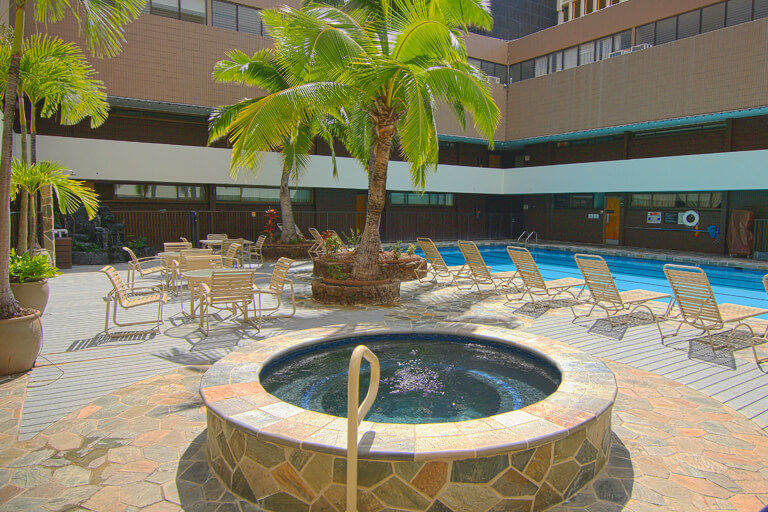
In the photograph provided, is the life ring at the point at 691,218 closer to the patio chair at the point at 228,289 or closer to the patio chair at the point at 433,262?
the patio chair at the point at 433,262

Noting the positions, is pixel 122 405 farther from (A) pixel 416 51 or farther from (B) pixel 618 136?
(B) pixel 618 136

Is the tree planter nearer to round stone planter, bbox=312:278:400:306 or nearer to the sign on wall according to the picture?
round stone planter, bbox=312:278:400:306

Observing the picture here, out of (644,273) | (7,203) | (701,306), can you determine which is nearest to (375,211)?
(701,306)

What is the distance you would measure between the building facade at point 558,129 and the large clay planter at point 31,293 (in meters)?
12.4

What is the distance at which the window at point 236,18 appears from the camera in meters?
19.5

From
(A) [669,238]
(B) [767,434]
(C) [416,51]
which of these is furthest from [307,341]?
(A) [669,238]

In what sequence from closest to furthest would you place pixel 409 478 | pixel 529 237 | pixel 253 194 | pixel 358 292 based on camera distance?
1. pixel 409 478
2. pixel 358 292
3. pixel 253 194
4. pixel 529 237

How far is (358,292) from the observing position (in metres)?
9.60

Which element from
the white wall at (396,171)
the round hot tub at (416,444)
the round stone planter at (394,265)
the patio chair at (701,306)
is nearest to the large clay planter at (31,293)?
the round hot tub at (416,444)

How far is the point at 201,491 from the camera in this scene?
3.24 m

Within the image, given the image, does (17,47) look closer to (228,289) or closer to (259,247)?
(228,289)

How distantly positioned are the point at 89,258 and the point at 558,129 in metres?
20.4

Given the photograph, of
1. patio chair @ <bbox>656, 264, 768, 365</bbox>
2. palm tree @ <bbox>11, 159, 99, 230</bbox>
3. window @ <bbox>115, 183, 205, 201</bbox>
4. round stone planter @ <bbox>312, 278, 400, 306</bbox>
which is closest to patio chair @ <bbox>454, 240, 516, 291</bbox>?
round stone planter @ <bbox>312, 278, 400, 306</bbox>

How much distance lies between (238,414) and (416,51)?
6783 mm
